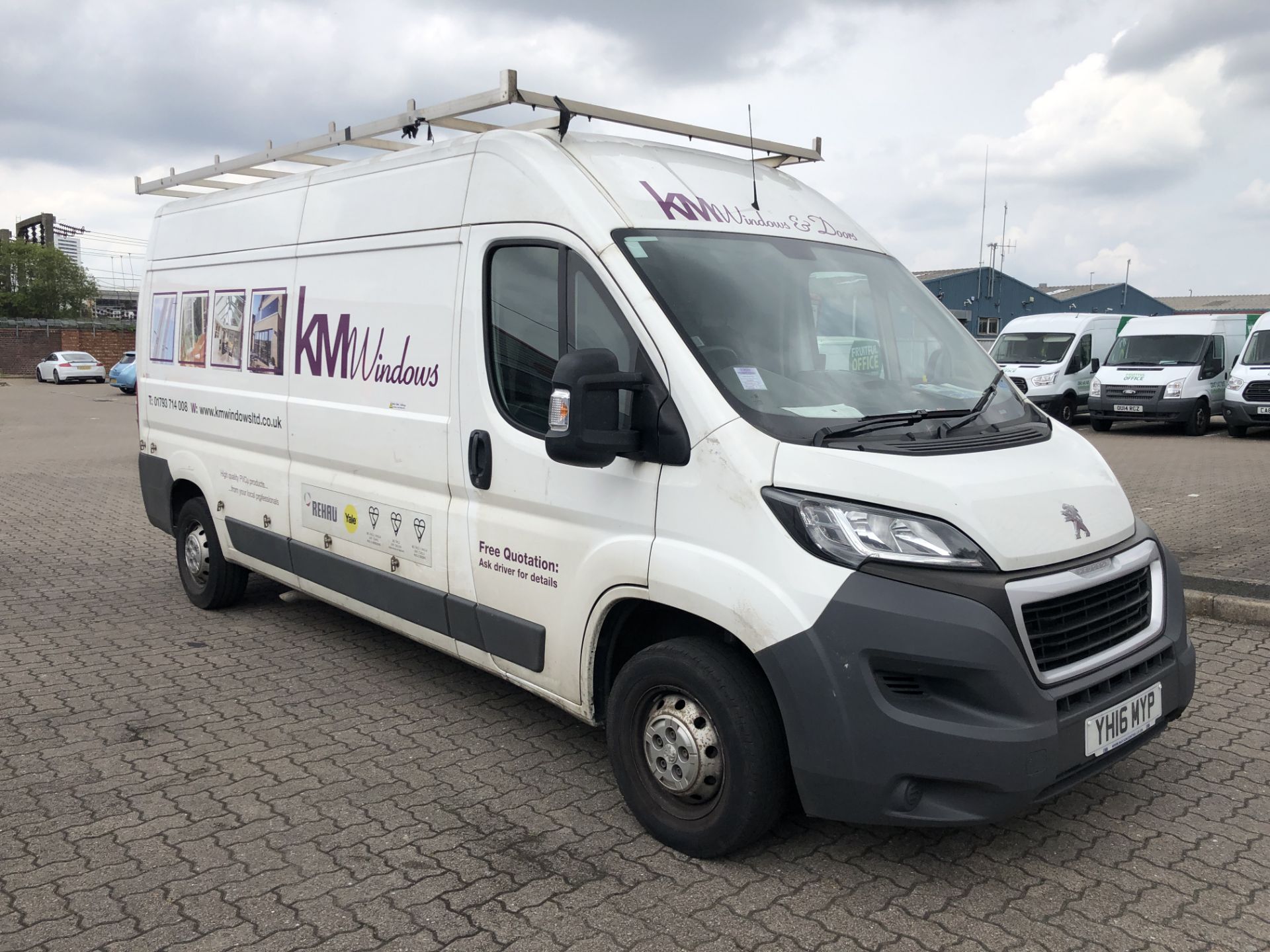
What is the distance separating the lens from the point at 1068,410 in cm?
2167

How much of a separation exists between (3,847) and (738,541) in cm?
270

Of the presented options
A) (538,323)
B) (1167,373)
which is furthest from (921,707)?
(1167,373)

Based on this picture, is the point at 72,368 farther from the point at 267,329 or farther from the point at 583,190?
the point at 583,190

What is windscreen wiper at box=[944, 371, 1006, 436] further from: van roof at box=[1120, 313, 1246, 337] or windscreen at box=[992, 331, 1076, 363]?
windscreen at box=[992, 331, 1076, 363]

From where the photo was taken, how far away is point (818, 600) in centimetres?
302

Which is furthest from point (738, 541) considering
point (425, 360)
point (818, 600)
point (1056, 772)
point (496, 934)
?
point (425, 360)

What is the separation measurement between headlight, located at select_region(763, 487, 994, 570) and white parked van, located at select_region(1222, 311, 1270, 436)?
17.1 metres

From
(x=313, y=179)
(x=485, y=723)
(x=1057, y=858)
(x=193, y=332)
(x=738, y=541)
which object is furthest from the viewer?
(x=193, y=332)

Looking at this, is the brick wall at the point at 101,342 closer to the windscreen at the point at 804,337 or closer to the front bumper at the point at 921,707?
the windscreen at the point at 804,337

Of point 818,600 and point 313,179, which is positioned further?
point 313,179

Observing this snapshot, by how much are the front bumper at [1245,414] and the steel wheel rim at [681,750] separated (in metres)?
17.3

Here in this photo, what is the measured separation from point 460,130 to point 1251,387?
1713 cm

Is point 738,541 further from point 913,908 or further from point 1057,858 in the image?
point 1057,858

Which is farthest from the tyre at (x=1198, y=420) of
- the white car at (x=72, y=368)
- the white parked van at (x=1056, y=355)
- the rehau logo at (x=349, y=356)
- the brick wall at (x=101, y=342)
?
the brick wall at (x=101, y=342)
